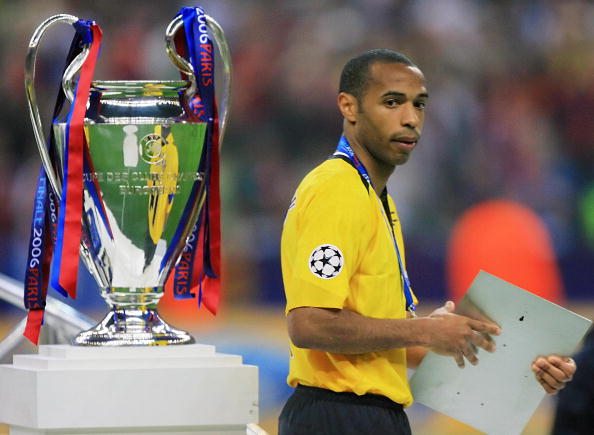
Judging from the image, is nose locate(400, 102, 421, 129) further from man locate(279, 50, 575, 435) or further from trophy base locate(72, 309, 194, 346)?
trophy base locate(72, 309, 194, 346)

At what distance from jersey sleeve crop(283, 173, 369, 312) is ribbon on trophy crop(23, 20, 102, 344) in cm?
36

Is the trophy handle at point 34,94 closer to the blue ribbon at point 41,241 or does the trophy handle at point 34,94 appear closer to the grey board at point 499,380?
the blue ribbon at point 41,241

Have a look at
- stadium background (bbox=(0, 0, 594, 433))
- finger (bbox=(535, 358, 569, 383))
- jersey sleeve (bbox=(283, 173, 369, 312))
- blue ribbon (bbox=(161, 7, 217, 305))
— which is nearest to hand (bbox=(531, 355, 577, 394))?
finger (bbox=(535, 358, 569, 383))

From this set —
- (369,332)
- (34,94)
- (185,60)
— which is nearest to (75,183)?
(34,94)

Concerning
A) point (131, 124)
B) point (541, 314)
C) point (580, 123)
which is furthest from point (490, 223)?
point (131, 124)

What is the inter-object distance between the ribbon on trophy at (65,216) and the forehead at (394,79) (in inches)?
19.1

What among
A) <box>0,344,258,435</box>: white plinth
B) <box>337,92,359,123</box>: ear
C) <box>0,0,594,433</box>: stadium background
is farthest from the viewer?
<box>0,0,594,433</box>: stadium background

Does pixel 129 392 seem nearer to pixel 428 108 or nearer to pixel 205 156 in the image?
pixel 205 156

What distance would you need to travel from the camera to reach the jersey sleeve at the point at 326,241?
184 centimetres

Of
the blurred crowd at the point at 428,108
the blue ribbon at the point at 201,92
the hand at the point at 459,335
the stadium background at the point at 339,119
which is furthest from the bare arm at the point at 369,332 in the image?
the blurred crowd at the point at 428,108

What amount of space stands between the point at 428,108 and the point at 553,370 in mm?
4104

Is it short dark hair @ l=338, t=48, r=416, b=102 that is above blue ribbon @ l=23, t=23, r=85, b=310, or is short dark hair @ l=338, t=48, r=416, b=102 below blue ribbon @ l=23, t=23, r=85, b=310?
above

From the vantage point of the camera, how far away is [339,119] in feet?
19.8

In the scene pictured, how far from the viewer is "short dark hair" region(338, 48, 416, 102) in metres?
2.00
